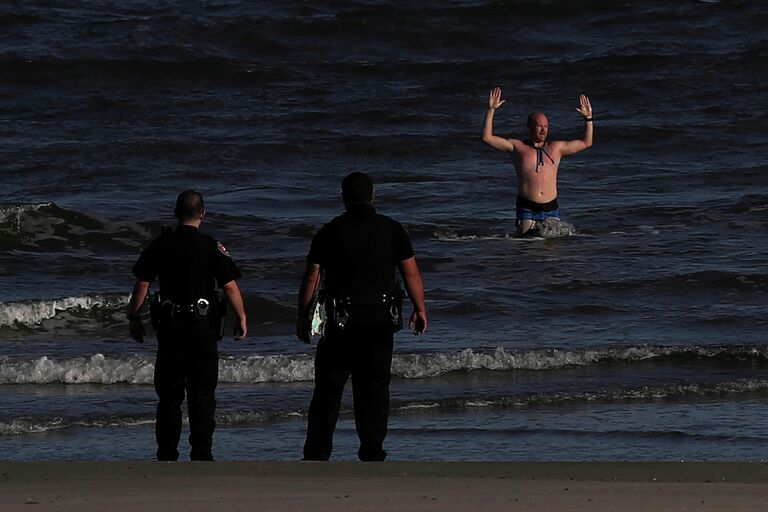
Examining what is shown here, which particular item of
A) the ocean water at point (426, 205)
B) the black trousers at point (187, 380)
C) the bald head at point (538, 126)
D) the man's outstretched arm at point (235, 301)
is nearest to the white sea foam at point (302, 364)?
the ocean water at point (426, 205)

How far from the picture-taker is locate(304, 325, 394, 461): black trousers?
769 centimetres

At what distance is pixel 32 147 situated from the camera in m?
22.7

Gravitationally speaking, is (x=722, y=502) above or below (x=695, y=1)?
below

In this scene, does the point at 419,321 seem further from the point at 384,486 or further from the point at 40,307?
the point at 40,307

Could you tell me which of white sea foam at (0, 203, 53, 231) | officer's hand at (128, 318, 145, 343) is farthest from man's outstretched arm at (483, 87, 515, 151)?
officer's hand at (128, 318, 145, 343)

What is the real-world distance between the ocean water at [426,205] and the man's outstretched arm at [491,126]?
3.44ft

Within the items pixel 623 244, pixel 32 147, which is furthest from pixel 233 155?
pixel 623 244

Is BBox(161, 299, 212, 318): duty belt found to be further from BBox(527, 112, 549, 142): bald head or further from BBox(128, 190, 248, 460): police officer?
BBox(527, 112, 549, 142): bald head

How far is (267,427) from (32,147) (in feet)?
46.5

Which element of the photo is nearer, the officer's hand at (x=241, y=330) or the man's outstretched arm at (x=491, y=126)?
the officer's hand at (x=241, y=330)

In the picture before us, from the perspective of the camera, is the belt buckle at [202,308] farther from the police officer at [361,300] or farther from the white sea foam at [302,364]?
the white sea foam at [302,364]

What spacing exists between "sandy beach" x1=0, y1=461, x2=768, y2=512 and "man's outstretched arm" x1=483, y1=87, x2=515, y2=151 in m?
6.66

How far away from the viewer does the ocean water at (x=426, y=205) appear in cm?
967

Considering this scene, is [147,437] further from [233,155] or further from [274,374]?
[233,155]
